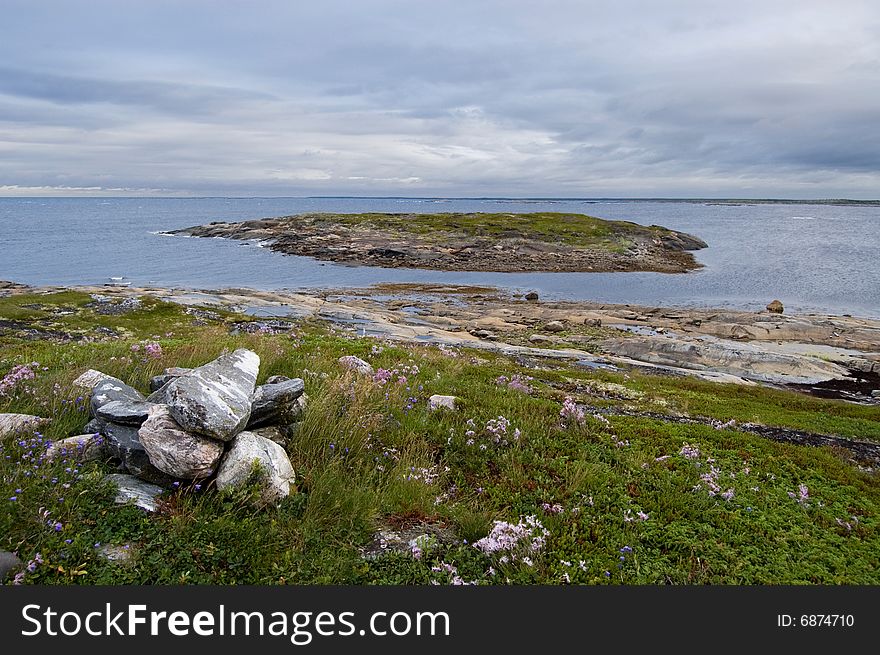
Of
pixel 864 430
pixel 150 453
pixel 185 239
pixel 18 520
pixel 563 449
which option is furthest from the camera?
pixel 185 239

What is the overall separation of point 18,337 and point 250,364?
26311 millimetres

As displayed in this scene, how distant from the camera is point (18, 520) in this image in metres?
5.78

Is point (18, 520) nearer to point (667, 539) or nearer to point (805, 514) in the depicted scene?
point (667, 539)

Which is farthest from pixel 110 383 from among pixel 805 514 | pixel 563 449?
pixel 805 514

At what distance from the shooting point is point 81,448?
22.9 feet

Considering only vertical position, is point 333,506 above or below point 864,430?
above

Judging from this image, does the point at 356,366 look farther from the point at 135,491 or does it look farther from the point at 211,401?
the point at 135,491

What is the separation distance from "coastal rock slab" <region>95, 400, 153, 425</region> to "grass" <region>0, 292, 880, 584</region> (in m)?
0.63

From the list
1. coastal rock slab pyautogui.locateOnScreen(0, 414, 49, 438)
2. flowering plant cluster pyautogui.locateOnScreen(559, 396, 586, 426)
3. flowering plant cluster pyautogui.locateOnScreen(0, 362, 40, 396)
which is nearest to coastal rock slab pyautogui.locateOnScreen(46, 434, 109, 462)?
coastal rock slab pyautogui.locateOnScreen(0, 414, 49, 438)

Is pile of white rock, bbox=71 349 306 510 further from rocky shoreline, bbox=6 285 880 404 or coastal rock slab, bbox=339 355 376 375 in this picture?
rocky shoreline, bbox=6 285 880 404

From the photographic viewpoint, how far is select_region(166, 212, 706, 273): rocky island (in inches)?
3450

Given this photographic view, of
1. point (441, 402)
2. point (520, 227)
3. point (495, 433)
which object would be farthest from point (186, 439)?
point (520, 227)

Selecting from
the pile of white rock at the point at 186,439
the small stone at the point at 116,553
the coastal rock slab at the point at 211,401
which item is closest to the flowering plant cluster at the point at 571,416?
the pile of white rock at the point at 186,439

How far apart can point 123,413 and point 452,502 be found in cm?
481
